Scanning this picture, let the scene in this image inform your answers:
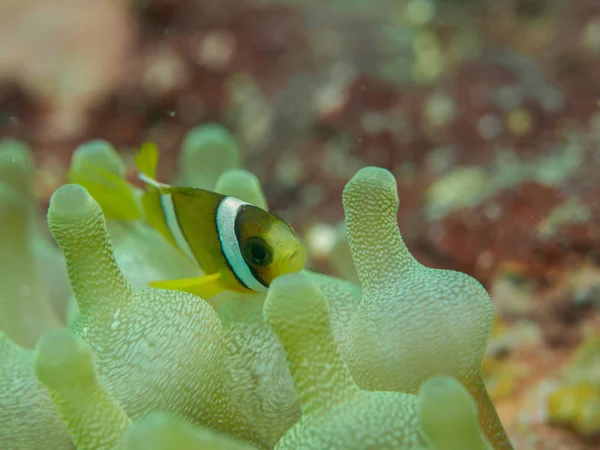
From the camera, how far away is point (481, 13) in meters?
3.07

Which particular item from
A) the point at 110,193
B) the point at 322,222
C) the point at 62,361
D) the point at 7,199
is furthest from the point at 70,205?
the point at 322,222

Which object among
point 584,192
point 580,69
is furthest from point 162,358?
point 580,69

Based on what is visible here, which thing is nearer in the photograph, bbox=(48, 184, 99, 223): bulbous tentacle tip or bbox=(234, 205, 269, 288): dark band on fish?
bbox=(48, 184, 99, 223): bulbous tentacle tip

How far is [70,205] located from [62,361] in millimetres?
230

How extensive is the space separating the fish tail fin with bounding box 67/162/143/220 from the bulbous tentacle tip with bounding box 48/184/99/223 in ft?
1.37

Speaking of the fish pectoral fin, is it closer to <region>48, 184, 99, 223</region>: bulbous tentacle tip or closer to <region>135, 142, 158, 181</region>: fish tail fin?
<region>48, 184, 99, 223</region>: bulbous tentacle tip

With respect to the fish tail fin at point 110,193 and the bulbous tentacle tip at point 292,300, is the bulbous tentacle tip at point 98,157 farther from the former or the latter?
the bulbous tentacle tip at point 292,300

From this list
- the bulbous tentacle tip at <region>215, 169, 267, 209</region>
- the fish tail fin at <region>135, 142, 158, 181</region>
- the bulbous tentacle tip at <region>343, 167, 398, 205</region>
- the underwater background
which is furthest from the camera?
the fish tail fin at <region>135, 142, 158, 181</region>

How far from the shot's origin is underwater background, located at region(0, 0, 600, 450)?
728 mm

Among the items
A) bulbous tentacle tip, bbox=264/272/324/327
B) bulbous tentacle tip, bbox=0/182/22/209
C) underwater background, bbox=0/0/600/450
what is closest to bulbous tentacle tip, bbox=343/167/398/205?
underwater background, bbox=0/0/600/450

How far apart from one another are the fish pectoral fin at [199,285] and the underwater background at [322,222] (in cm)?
4

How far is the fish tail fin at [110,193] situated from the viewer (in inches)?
49.0

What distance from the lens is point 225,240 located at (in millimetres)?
1029

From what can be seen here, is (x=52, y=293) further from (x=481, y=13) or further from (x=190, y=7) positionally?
(x=481, y=13)
